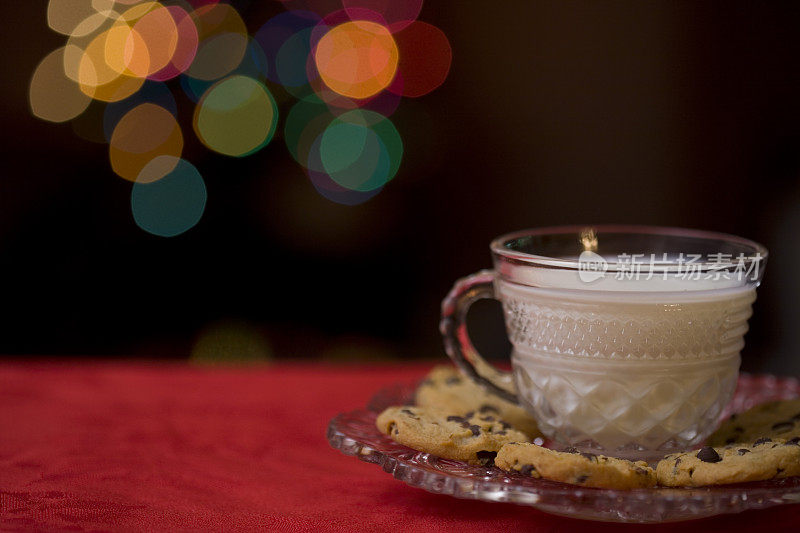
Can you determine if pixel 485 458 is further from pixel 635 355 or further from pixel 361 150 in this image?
pixel 361 150

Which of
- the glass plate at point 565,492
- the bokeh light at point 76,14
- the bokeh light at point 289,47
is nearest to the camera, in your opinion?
the glass plate at point 565,492

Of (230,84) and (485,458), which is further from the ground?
(230,84)

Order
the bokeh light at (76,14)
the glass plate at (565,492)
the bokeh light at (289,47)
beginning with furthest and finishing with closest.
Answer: the bokeh light at (289,47) → the bokeh light at (76,14) → the glass plate at (565,492)

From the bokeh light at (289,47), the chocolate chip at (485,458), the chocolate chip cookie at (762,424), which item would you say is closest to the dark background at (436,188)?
the bokeh light at (289,47)

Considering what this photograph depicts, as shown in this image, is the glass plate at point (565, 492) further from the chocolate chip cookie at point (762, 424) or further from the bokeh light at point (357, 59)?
the bokeh light at point (357, 59)

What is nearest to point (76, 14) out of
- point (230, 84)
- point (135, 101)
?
point (135, 101)

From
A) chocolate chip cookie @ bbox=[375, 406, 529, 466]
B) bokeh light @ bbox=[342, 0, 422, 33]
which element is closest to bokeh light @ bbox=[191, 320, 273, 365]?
bokeh light @ bbox=[342, 0, 422, 33]
